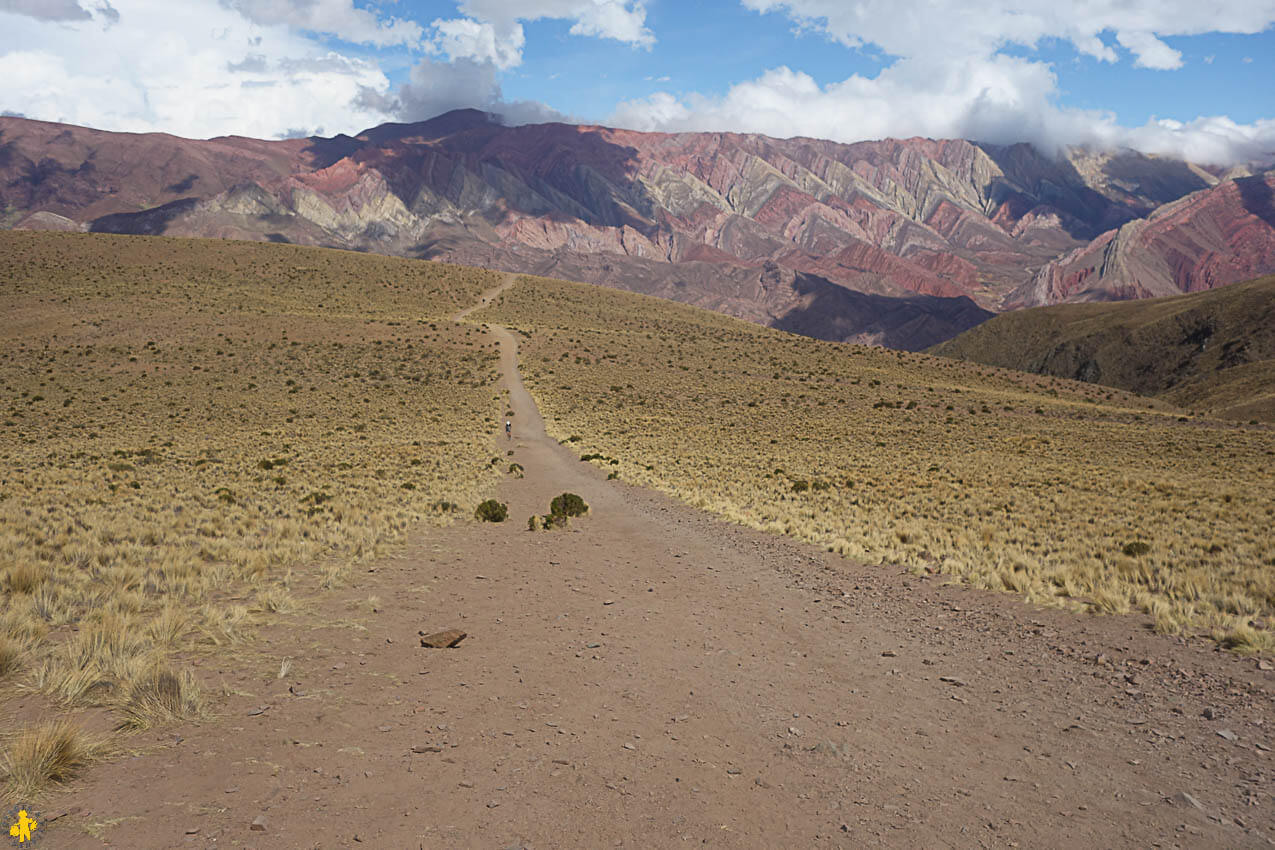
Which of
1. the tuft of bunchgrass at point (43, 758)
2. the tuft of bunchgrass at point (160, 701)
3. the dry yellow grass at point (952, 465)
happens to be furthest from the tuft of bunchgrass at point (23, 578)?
the dry yellow grass at point (952, 465)

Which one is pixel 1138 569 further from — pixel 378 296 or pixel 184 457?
pixel 378 296

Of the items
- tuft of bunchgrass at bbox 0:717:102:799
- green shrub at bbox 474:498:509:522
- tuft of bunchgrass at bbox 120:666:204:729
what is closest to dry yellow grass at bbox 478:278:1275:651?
green shrub at bbox 474:498:509:522

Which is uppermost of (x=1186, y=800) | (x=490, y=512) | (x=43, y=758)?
(x=1186, y=800)

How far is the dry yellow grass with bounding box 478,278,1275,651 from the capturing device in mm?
12266

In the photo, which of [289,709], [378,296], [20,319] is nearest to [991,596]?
[289,709]

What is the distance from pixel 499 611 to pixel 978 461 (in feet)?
86.5

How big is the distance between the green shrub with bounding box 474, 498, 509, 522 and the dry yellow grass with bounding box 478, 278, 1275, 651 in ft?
21.3

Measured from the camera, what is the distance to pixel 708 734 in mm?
6699

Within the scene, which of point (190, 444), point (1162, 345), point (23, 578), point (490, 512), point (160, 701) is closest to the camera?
point (160, 701)

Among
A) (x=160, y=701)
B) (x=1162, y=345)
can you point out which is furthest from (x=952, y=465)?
(x=1162, y=345)

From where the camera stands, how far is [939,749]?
6.49 metres

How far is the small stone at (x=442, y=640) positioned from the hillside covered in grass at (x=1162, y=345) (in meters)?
114

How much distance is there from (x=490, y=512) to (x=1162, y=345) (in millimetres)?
177011

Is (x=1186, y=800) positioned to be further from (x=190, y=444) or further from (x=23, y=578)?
(x=190, y=444)
